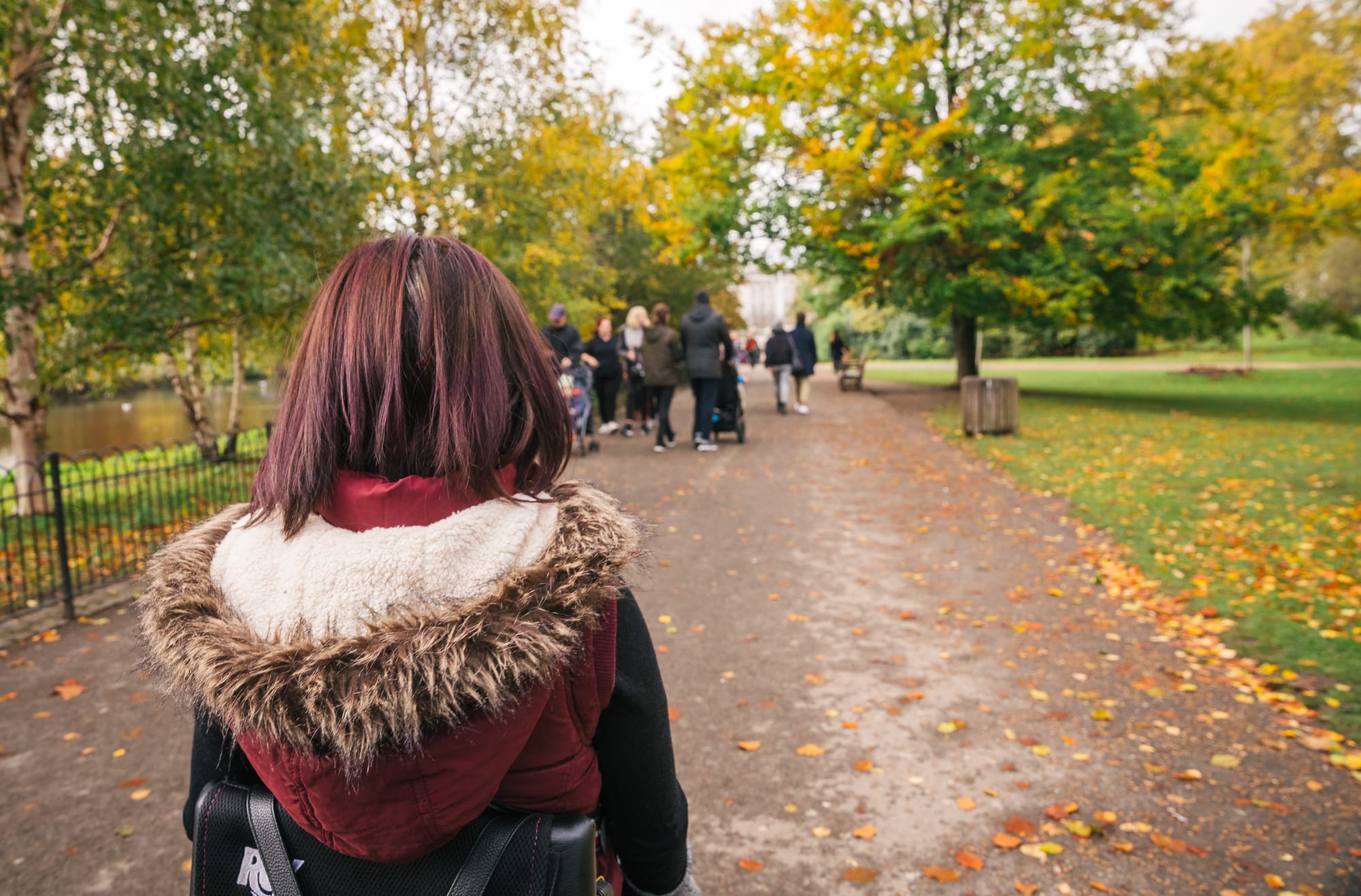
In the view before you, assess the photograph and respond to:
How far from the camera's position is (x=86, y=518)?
7.15 meters

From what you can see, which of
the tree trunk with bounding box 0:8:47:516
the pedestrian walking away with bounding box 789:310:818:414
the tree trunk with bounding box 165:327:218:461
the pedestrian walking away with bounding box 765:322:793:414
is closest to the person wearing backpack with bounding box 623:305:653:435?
the pedestrian walking away with bounding box 765:322:793:414

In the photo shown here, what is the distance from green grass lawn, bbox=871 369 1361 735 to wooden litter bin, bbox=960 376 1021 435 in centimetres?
27

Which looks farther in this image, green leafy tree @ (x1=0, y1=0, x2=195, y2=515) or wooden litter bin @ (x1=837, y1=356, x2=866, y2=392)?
wooden litter bin @ (x1=837, y1=356, x2=866, y2=392)

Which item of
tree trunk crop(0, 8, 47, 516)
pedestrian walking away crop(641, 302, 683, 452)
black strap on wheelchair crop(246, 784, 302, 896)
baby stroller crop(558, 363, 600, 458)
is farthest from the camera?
pedestrian walking away crop(641, 302, 683, 452)

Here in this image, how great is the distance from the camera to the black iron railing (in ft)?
20.0

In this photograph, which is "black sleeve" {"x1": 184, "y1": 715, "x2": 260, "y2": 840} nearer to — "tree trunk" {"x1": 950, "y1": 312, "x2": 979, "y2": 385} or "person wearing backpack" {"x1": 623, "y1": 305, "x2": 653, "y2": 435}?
"person wearing backpack" {"x1": 623, "y1": 305, "x2": 653, "y2": 435}

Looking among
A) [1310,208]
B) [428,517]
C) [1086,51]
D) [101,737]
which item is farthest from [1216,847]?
[1086,51]

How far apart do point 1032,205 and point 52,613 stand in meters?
16.3

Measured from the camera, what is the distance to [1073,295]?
16.6 meters

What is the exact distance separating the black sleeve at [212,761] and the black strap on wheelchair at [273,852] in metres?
0.12

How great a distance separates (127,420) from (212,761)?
100ft

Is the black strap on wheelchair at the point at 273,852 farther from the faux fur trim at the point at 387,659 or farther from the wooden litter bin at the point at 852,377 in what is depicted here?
the wooden litter bin at the point at 852,377

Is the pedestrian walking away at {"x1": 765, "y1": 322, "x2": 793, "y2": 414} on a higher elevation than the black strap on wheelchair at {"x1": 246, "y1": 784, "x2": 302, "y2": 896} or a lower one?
higher

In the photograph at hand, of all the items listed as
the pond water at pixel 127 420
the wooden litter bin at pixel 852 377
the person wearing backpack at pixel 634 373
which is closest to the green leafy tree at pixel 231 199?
the pond water at pixel 127 420
